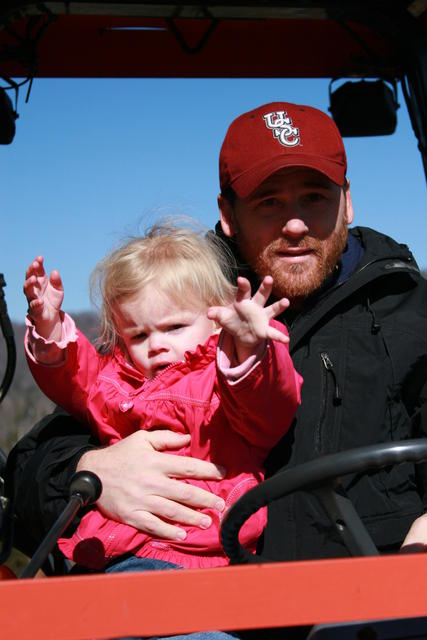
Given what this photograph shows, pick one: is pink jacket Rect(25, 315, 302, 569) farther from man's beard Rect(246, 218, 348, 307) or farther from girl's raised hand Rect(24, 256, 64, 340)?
man's beard Rect(246, 218, 348, 307)

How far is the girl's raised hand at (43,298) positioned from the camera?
191cm

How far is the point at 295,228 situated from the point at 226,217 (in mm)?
318

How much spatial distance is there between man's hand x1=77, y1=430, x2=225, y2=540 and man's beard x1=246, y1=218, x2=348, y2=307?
1.67 ft

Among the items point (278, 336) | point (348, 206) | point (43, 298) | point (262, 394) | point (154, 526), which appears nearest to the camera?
point (278, 336)

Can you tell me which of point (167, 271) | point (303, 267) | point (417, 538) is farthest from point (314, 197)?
point (417, 538)

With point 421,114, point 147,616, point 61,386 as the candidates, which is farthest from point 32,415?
point 147,616

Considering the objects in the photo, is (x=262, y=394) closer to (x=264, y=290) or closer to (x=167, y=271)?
(x=264, y=290)

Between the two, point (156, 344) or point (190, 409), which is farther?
point (156, 344)

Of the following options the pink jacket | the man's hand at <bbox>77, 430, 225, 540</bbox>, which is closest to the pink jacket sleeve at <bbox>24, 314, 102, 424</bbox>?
the pink jacket

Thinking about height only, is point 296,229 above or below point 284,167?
below

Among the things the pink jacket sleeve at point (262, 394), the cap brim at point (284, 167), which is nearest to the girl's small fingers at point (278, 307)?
the pink jacket sleeve at point (262, 394)

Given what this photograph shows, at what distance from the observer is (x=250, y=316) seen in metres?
1.57
